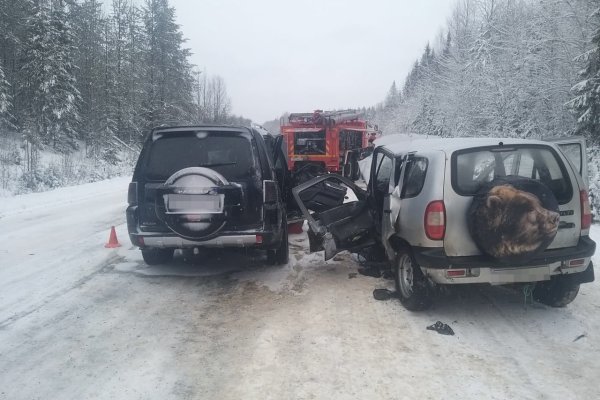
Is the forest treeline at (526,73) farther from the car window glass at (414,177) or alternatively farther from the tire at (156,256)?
the tire at (156,256)

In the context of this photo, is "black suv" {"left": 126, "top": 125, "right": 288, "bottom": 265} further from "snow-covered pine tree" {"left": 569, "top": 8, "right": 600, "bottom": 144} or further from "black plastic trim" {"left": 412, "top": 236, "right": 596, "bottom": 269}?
"snow-covered pine tree" {"left": 569, "top": 8, "right": 600, "bottom": 144}

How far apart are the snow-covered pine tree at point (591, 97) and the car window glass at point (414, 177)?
14.8 m

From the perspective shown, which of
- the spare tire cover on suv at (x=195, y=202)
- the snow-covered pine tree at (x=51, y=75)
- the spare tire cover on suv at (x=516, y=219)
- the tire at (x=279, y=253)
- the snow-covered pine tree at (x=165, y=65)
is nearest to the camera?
the spare tire cover on suv at (x=516, y=219)

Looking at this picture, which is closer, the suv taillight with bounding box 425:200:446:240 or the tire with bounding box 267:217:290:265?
the suv taillight with bounding box 425:200:446:240

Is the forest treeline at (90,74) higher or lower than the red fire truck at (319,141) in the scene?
higher

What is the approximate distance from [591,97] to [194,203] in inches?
662

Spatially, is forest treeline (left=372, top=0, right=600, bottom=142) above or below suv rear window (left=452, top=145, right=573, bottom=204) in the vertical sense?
above

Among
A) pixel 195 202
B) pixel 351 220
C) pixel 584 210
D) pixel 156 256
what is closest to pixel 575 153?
pixel 584 210

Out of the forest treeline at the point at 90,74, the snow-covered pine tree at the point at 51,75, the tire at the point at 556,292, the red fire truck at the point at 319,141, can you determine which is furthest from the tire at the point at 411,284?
the snow-covered pine tree at the point at 51,75

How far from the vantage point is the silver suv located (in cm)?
375

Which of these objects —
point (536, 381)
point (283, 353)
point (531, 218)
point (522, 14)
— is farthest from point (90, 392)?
point (522, 14)

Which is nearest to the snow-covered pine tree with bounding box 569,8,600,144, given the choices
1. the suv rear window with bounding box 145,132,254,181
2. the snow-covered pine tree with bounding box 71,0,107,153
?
the suv rear window with bounding box 145,132,254,181

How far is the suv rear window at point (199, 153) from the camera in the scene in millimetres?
5410

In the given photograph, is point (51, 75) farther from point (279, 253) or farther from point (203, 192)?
point (203, 192)
